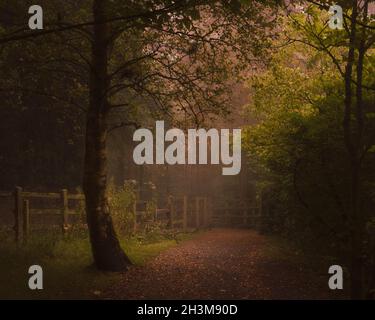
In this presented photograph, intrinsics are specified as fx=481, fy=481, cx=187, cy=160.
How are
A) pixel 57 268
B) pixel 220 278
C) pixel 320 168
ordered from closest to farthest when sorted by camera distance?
pixel 320 168
pixel 57 268
pixel 220 278

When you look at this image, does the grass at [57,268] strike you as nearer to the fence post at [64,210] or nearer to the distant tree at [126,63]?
the fence post at [64,210]

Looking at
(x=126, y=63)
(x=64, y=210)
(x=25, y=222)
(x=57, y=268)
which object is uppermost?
(x=126, y=63)

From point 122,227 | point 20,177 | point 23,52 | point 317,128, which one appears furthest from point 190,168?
point 317,128

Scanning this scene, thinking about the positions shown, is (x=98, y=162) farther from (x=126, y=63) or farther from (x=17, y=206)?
(x=17, y=206)

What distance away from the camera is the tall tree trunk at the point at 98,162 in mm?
11836

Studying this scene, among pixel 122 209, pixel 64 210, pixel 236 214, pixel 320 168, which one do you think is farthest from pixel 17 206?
pixel 236 214

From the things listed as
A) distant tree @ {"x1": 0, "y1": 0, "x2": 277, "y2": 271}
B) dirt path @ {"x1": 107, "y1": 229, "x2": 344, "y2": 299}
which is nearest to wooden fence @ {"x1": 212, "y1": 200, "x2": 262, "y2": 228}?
dirt path @ {"x1": 107, "y1": 229, "x2": 344, "y2": 299}

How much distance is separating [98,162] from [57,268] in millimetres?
2699

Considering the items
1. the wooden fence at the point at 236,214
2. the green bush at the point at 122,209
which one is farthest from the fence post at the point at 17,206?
the wooden fence at the point at 236,214

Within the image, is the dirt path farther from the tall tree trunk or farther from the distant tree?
the distant tree

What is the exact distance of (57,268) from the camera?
11375 millimetres

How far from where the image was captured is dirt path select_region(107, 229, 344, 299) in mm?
→ 10141

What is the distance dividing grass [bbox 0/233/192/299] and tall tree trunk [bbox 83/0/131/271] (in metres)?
0.54

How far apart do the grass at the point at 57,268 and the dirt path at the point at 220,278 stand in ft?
1.61
